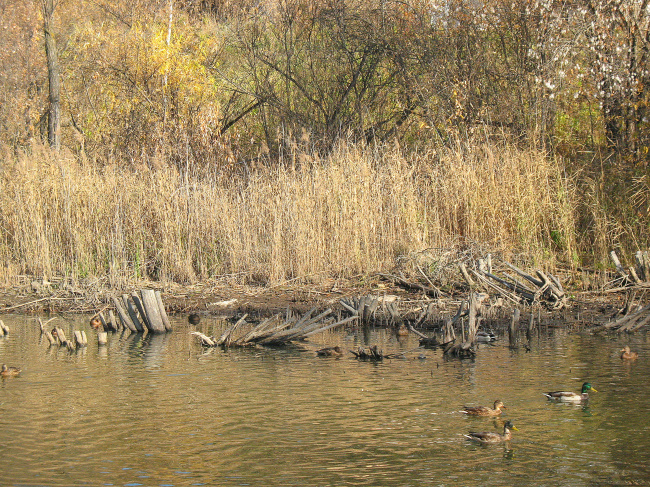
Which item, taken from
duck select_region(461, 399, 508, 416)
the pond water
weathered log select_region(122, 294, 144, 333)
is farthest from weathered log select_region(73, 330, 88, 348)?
duck select_region(461, 399, 508, 416)

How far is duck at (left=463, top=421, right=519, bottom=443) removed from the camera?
4770 millimetres

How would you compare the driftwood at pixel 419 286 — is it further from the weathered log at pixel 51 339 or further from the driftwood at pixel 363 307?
the weathered log at pixel 51 339

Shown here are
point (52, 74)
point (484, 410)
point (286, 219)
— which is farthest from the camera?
point (52, 74)

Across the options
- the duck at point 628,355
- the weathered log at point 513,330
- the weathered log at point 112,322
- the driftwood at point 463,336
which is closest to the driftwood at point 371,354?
the driftwood at point 463,336

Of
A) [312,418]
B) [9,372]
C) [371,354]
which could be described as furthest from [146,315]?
[312,418]

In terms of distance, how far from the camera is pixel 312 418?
5.36 metres

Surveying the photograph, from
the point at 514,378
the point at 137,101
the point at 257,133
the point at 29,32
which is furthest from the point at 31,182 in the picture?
the point at 29,32

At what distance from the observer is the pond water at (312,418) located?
14.2 feet

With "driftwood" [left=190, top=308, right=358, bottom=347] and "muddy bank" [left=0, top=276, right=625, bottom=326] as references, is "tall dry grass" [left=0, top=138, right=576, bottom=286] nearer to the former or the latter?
"muddy bank" [left=0, top=276, right=625, bottom=326]

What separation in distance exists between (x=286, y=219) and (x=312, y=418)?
614cm

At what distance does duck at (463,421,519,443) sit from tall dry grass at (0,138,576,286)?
6018 millimetres

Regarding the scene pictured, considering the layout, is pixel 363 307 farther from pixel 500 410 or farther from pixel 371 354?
pixel 500 410

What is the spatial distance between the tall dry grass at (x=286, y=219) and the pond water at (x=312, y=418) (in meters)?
3.44

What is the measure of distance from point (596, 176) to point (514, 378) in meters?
6.55
